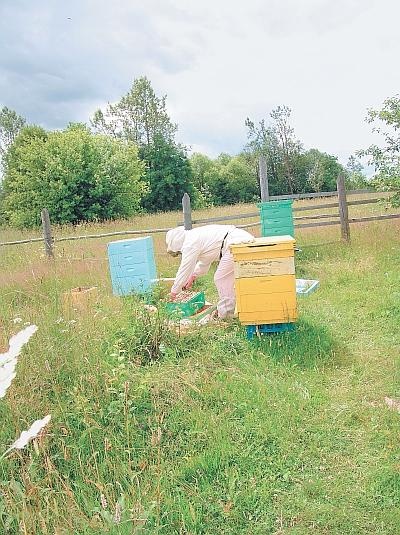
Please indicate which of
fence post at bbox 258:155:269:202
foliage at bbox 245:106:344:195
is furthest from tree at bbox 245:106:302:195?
fence post at bbox 258:155:269:202

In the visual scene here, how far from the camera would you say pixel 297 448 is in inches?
117

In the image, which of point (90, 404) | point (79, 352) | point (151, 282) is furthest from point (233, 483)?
point (151, 282)

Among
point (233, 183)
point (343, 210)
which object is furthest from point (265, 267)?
point (233, 183)

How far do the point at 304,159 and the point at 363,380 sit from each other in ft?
130

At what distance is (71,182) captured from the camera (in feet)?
78.8

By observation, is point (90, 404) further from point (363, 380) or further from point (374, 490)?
point (363, 380)

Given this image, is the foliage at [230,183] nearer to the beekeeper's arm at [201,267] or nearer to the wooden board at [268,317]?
the beekeeper's arm at [201,267]

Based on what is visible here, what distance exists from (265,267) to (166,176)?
36.0 meters

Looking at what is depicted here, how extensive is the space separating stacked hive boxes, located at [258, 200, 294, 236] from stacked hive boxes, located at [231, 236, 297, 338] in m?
4.35

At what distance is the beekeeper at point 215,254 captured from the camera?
543cm

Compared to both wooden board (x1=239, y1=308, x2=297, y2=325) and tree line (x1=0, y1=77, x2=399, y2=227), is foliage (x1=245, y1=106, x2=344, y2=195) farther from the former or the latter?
wooden board (x1=239, y1=308, x2=297, y2=325)

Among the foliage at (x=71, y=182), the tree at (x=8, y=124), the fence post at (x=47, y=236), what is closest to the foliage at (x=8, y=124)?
the tree at (x=8, y=124)

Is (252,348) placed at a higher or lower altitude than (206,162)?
lower

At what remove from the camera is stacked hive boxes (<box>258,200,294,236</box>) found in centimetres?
902
